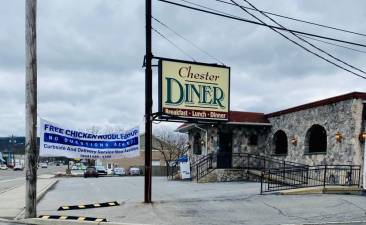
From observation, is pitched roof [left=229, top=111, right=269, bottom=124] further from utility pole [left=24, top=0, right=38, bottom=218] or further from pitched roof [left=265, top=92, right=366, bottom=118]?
utility pole [left=24, top=0, right=38, bottom=218]

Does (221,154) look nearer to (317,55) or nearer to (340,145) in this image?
(340,145)

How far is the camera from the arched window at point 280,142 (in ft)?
94.0

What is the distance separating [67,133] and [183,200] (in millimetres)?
4491

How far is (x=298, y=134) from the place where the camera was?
26.0m

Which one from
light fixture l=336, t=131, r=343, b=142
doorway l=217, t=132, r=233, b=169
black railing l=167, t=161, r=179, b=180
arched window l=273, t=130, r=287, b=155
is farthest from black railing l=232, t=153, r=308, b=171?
light fixture l=336, t=131, r=343, b=142

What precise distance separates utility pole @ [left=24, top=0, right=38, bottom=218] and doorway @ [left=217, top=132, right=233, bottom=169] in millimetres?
17670

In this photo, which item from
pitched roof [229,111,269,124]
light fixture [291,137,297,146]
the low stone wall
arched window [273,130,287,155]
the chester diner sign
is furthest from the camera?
pitched roof [229,111,269,124]

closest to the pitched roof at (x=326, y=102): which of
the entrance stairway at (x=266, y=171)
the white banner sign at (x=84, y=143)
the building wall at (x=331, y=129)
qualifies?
the building wall at (x=331, y=129)

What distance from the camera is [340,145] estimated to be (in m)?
22.2

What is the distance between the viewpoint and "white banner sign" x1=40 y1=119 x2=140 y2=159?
15.2 metres

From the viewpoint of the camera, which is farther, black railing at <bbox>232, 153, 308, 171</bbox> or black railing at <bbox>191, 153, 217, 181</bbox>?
black railing at <bbox>232, 153, 308, 171</bbox>

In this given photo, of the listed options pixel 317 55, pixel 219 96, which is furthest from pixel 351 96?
pixel 219 96

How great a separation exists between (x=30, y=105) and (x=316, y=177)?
1553 centimetres

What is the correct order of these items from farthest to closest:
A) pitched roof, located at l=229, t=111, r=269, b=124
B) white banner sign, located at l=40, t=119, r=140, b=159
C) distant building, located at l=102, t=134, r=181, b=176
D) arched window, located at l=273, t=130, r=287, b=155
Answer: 1. distant building, located at l=102, t=134, r=181, b=176
2. pitched roof, located at l=229, t=111, r=269, b=124
3. arched window, located at l=273, t=130, r=287, b=155
4. white banner sign, located at l=40, t=119, r=140, b=159
